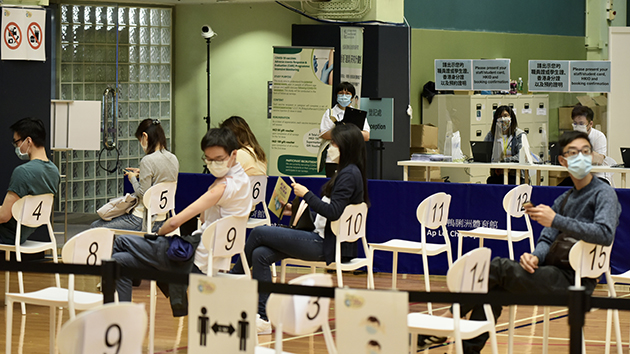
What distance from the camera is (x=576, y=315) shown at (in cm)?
234

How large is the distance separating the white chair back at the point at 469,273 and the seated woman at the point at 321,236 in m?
1.57

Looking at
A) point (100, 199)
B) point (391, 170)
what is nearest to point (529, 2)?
point (391, 170)

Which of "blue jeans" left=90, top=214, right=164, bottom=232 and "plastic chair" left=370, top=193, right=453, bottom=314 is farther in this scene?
"blue jeans" left=90, top=214, right=164, bottom=232

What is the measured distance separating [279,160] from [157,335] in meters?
4.06

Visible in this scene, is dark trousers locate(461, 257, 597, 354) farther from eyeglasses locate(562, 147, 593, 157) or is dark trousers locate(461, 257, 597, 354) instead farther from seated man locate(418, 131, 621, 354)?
eyeglasses locate(562, 147, 593, 157)

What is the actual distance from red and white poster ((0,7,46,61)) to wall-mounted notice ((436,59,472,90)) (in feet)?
14.5

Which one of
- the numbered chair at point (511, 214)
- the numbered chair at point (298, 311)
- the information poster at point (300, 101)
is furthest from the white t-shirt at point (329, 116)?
the numbered chair at point (298, 311)

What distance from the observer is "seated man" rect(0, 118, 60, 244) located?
5215 millimetres

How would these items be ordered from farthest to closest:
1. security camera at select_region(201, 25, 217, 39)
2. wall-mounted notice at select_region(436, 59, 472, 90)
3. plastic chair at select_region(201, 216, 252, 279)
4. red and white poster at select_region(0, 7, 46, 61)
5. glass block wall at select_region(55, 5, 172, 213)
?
security camera at select_region(201, 25, 217, 39), glass block wall at select_region(55, 5, 172, 213), wall-mounted notice at select_region(436, 59, 472, 90), red and white poster at select_region(0, 7, 46, 61), plastic chair at select_region(201, 216, 252, 279)

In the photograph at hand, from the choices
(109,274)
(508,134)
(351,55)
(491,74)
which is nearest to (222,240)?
(109,274)

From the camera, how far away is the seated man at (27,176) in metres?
5.21

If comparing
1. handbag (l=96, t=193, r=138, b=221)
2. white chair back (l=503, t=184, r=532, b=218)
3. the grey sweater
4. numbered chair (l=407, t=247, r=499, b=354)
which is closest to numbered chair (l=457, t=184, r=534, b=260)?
white chair back (l=503, t=184, r=532, b=218)

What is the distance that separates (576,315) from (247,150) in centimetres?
385

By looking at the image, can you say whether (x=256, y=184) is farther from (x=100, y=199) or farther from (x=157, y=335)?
(x=100, y=199)
